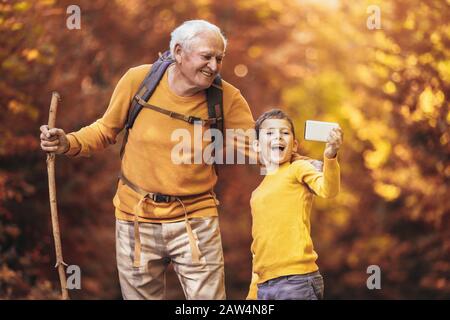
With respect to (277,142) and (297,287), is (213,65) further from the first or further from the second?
(297,287)

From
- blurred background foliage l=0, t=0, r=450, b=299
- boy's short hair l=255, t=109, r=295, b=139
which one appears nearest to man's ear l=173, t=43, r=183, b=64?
boy's short hair l=255, t=109, r=295, b=139

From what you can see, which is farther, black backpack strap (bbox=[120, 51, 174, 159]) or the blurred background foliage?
the blurred background foliage

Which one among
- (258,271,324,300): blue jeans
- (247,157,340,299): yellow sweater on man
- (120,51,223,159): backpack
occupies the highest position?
(120,51,223,159): backpack

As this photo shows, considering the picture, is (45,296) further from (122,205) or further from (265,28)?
(265,28)

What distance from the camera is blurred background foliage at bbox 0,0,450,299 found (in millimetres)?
6957

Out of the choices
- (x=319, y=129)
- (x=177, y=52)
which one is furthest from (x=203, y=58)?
(x=319, y=129)

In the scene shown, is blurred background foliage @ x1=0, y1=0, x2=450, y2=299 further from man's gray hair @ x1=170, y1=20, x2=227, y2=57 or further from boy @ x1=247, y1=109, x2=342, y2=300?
boy @ x1=247, y1=109, x2=342, y2=300

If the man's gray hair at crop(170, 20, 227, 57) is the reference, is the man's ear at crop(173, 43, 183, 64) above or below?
below

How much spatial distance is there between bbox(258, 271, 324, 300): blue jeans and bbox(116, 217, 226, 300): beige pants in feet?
1.41

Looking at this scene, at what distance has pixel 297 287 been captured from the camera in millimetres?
3717

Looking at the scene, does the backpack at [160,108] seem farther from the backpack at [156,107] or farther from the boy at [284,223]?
the boy at [284,223]

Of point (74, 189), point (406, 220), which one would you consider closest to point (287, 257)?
point (74, 189)

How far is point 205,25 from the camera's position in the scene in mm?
4000

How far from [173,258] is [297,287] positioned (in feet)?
2.41
